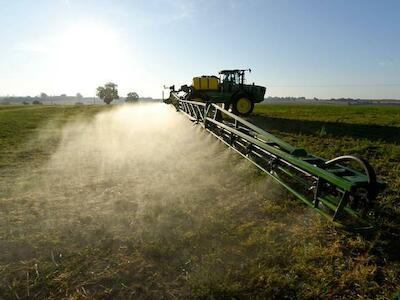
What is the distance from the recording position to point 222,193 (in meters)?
6.36

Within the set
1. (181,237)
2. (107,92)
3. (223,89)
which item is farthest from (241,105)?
(107,92)

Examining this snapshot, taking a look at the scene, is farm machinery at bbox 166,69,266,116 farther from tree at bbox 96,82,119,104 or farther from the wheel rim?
tree at bbox 96,82,119,104

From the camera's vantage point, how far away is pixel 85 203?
233 inches

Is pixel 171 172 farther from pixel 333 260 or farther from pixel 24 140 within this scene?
pixel 24 140

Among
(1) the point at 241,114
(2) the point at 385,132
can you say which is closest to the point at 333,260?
(2) the point at 385,132

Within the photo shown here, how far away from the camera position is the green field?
11.8 ft

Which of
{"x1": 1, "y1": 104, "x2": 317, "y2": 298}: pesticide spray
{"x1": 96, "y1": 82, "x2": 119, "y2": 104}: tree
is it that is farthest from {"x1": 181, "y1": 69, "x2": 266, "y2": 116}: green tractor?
{"x1": 96, "y1": 82, "x2": 119, "y2": 104}: tree

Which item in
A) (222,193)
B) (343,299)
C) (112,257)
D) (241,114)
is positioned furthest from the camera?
(241,114)

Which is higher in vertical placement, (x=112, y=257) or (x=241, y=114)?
(x=241, y=114)

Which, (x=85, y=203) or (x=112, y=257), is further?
(x=85, y=203)

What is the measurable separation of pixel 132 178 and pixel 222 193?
2.26 meters

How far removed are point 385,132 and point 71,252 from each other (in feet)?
34.7

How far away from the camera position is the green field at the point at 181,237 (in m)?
3.60

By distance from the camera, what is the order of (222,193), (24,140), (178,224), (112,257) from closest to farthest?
(112,257) < (178,224) < (222,193) < (24,140)
